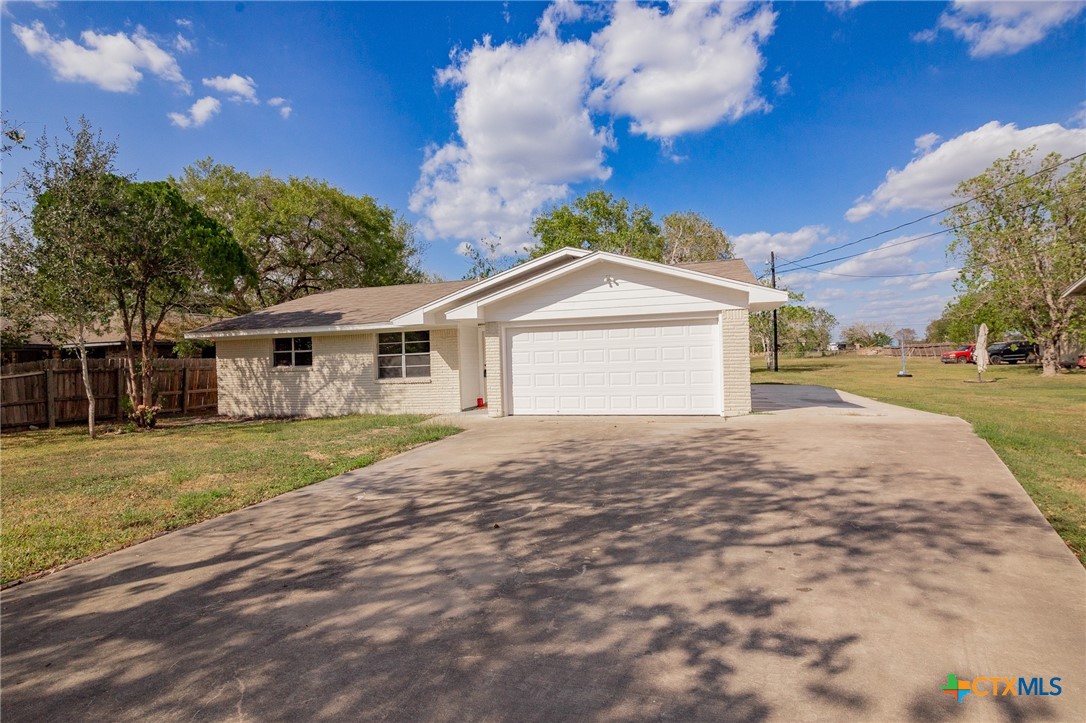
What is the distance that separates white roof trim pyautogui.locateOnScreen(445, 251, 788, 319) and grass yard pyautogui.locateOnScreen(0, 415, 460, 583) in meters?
2.98

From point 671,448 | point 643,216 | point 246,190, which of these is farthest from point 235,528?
point 643,216

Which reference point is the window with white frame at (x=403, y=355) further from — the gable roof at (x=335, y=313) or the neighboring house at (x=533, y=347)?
the gable roof at (x=335, y=313)

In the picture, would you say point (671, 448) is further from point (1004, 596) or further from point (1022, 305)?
point (1022, 305)

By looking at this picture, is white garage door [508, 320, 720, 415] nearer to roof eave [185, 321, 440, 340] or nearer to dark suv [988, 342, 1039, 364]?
roof eave [185, 321, 440, 340]

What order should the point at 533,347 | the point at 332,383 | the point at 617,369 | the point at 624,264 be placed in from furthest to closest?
the point at 332,383
the point at 533,347
the point at 617,369
the point at 624,264

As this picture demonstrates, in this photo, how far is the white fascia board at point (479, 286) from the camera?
1350 centimetres

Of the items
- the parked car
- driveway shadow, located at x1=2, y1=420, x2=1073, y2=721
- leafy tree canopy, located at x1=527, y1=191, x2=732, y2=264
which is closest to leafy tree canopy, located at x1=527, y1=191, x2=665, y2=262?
leafy tree canopy, located at x1=527, y1=191, x2=732, y2=264

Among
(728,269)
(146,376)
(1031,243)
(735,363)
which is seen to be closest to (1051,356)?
(1031,243)

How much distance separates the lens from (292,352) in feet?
53.8

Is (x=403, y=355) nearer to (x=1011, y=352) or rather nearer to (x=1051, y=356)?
(x=1051, y=356)

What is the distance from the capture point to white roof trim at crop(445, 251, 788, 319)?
11.4 metres

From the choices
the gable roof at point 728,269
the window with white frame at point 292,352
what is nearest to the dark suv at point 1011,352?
the gable roof at point 728,269

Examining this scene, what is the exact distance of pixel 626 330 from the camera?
12.7 meters

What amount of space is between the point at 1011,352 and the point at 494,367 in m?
44.8
